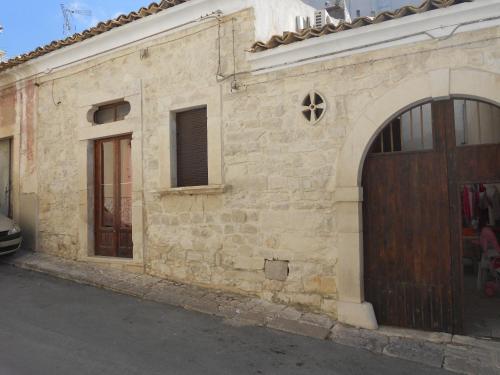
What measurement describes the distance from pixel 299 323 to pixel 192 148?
294 centimetres

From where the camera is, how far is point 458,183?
445 cm

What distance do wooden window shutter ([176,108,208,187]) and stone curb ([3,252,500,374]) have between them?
5.10 ft

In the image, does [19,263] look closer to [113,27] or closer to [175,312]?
[175,312]

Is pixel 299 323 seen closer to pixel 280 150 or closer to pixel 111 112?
pixel 280 150

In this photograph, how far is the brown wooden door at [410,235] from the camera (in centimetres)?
451

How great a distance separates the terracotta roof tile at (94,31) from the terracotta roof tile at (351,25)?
Answer: 1.61 m

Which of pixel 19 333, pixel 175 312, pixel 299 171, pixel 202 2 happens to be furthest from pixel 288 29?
pixel 19 333

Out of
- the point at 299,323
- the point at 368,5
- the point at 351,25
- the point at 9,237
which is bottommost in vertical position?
the point at 299,323

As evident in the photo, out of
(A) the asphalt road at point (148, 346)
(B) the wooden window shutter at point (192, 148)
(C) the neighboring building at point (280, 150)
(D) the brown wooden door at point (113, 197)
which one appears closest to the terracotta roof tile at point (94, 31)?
(C) the neighboring building at point (280, 150)

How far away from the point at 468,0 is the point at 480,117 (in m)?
1.19

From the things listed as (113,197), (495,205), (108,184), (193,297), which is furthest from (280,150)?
(495,205)

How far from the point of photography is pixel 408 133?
15.6 feet

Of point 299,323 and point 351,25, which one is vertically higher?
point 351,25

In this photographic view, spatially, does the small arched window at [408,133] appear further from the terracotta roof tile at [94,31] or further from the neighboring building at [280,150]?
the terracotta roof tile at [94,31]
